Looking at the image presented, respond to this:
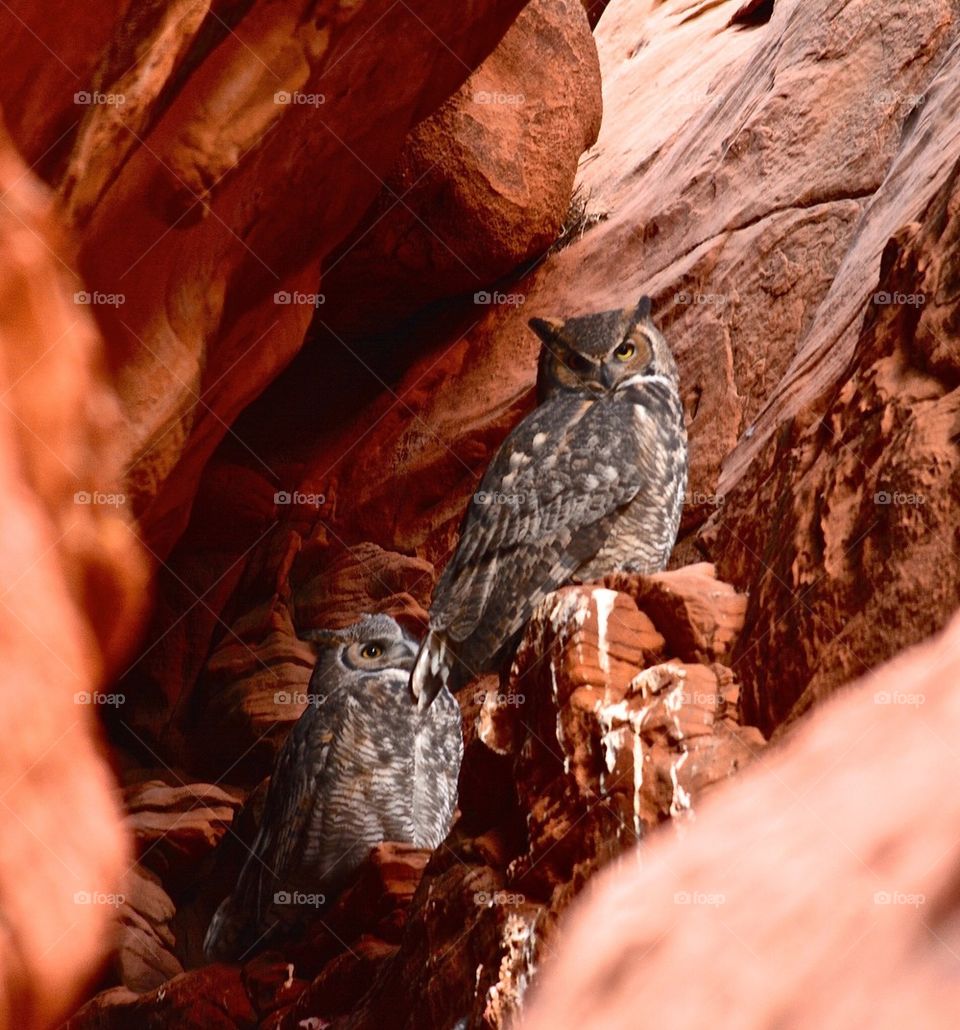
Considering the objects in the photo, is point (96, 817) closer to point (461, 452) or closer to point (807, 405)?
point (807, 405)

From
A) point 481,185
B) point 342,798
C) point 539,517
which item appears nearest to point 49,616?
point 539,517

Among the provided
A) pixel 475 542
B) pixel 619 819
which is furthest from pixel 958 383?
pixel 475 542

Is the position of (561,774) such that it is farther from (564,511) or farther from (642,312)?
(642,312)

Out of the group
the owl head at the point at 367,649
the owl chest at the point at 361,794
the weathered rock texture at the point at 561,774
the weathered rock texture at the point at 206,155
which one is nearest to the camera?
the weathered rock texture at the point at 561,774

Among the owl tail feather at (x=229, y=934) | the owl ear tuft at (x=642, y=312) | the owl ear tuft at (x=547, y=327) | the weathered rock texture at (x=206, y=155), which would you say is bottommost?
the owl tail feather at (x=229, y=934)

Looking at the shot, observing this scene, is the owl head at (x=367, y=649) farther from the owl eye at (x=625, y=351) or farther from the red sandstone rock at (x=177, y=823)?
the owl eye at (x=625, y=351)

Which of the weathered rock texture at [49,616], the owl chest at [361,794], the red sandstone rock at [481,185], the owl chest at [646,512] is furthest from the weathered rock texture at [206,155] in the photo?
the owl chest at [646,512]
